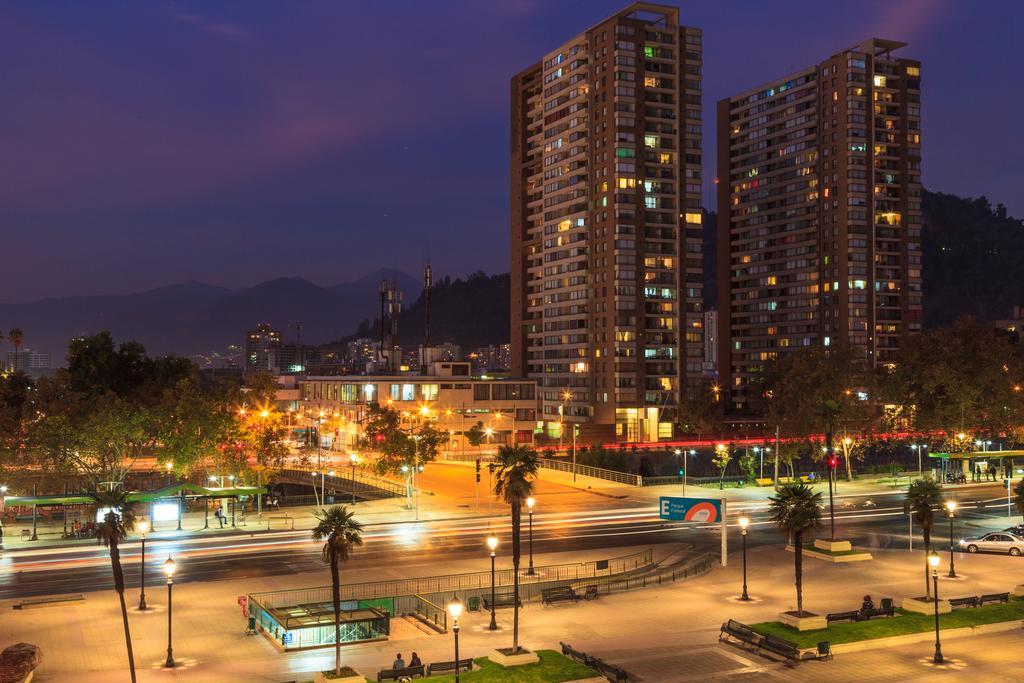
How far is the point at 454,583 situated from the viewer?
44.3 meters

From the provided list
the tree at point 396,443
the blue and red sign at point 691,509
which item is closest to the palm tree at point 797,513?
the blue and red sign at point 691,509

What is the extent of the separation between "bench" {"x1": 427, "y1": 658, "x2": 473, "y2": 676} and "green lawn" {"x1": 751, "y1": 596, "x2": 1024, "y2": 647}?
38.0 feet

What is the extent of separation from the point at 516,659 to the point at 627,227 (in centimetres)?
11315

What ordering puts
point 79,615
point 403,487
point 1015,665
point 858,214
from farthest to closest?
→ point 858,214 → point 403,487 → point 79,615 → point 1015,665

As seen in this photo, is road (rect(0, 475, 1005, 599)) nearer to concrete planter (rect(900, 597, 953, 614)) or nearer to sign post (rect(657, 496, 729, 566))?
sign post (rect(657, 496, 729, 566))

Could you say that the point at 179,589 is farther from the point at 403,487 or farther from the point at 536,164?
the point at 536,164

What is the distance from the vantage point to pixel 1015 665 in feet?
108

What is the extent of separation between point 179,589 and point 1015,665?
3490 centimetres

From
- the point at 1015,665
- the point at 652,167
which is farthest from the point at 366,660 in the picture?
the point at 652,167

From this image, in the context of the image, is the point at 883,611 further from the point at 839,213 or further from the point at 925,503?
the point at 839,213

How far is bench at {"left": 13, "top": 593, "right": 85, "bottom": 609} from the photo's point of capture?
39.7 m

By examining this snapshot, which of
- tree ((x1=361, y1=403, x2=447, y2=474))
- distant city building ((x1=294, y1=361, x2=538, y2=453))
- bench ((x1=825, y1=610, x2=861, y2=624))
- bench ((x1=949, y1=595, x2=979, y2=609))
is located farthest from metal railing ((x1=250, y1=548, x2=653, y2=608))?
distant city building ((x1=294, y1=361, x2=538, y2=453))

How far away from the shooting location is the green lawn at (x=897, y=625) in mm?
35250

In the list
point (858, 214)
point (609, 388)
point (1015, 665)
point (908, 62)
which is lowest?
point (1015, 665)
